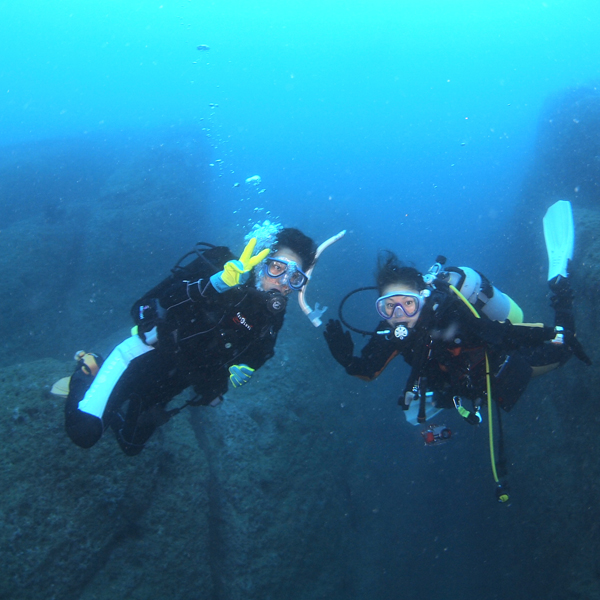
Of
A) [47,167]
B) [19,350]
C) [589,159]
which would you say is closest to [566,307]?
[589,159]

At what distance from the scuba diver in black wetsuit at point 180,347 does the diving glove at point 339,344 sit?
2.05 feet

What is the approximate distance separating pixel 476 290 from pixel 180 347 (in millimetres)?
3513

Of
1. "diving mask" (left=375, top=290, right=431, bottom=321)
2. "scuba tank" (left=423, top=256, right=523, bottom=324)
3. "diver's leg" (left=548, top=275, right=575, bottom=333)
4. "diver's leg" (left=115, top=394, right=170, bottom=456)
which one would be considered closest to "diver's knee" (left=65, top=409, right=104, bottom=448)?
"diver's leg" (left=115, top=394, right=170, bottom=456)

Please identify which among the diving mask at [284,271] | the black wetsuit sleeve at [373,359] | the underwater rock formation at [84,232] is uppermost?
the diving mask at [284,271]

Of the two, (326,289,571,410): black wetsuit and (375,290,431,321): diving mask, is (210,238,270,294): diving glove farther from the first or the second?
(326,289,571,410): black wetsuit

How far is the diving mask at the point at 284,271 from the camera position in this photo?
3562 millimetres

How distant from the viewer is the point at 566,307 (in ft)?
14.3

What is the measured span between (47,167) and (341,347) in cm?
1854

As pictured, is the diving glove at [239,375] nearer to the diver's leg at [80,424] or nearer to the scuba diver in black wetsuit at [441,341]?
the scuba diver in black wetsuit at [441,341]

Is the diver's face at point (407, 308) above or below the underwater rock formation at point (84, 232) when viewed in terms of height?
above

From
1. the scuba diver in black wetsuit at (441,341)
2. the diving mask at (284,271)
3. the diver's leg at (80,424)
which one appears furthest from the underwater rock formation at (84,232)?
the scuba diver in black wetsuit at (441,341)

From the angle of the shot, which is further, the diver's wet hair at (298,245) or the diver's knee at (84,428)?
the diver's wet hair at (298,245)

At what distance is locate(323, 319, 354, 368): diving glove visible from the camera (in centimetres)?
389

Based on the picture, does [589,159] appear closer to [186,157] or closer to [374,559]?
[374,559]
